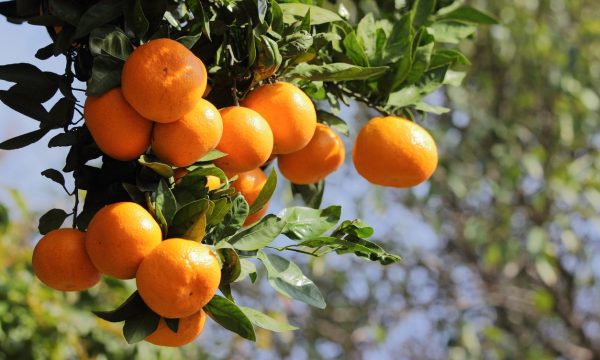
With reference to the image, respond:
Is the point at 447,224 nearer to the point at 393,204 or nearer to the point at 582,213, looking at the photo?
the point at 393,204

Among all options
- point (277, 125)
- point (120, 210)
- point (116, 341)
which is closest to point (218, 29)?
point (277, 125)

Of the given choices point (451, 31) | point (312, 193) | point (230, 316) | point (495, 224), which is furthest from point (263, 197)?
point (495, 224)

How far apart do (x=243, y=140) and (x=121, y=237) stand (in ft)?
0.61

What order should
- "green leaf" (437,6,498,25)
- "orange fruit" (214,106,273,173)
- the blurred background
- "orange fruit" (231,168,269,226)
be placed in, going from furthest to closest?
the blurred background → "green leaf" (437,6,498,25) → "orange fruit" (231,168,269,226) → "orange fruit" (214,106,273,173)

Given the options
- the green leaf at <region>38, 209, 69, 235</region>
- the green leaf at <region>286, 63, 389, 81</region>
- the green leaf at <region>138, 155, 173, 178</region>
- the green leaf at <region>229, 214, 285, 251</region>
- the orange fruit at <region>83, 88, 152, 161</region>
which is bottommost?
the green leaf at <region>38, 209, 69, 235</region>

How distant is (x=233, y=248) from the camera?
0.88 metres

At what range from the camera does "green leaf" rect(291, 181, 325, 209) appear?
1.22 metres

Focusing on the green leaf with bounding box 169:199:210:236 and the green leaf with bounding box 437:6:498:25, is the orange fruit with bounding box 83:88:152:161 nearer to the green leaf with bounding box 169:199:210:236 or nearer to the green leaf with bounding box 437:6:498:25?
the green leaf with bounding box 169:199:210:236

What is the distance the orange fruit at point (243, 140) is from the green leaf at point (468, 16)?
48 centimetres

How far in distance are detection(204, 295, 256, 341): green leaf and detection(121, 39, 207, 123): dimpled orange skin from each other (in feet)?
0.67

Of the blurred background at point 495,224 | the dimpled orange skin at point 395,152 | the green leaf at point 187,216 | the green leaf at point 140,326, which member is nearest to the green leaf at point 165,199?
the green leaf at point 187,216

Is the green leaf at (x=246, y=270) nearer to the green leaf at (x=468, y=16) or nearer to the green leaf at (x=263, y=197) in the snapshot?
the green leaf at (x=263, y=197)

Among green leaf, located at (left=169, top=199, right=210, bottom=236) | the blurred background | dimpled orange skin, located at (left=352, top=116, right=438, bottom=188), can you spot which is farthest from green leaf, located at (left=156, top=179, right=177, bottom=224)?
the blurred background

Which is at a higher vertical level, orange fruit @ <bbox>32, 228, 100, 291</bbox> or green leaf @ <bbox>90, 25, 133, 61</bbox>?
green leaf @ <bbox>90, 25, 133, 61</bbox>
